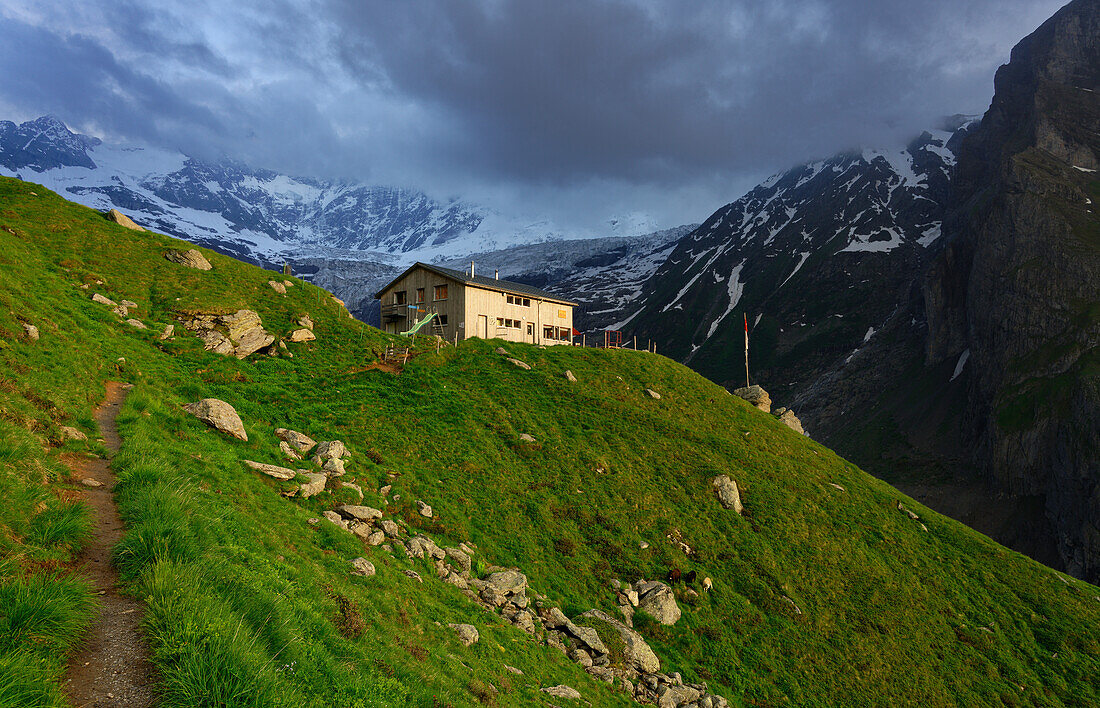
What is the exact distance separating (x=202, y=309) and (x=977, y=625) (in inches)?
2232

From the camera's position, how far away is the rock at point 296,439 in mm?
22594

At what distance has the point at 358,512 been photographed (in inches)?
760

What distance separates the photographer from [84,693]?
5672 mm

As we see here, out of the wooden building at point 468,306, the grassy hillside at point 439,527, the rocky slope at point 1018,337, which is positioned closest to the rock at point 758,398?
the grassy hillside at point 439,527

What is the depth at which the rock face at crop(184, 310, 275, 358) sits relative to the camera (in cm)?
3114

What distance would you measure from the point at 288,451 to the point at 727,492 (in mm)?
27915

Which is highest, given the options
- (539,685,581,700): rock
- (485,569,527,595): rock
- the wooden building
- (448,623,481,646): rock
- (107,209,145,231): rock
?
(107,209,145,231): rock

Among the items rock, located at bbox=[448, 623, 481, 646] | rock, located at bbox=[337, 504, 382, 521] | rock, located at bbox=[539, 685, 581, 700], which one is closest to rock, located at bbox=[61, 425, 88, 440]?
rock, located at bbox=[337, 504, 382, 521]

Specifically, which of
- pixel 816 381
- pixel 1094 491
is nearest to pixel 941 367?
pixel 816 381

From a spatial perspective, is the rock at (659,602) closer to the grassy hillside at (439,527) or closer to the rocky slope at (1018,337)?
the grassy hillside at (439,527)

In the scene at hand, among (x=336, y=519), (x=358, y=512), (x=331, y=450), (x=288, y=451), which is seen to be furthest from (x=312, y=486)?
(x=331, y=450)

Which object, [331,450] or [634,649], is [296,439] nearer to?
[331,450]

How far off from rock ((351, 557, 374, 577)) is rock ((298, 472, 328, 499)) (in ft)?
16.0

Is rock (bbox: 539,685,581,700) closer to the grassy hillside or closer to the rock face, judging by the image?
the grassy hillside
